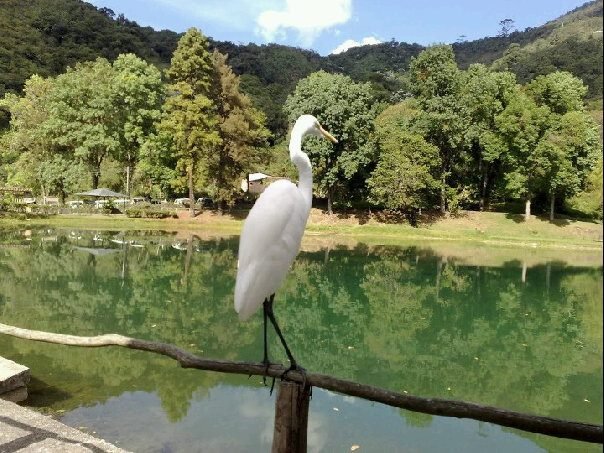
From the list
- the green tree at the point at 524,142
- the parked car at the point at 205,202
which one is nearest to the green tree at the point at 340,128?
the parked car at the point at 205,202

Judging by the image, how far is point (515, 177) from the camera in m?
27.8

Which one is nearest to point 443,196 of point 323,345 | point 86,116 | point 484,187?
point 484,187

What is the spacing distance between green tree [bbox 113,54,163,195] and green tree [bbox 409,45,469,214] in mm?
15345

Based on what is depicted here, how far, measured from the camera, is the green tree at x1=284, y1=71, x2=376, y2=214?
2805 cm

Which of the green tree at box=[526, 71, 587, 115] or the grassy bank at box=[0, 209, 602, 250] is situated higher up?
the green tree at box=[526, 71, 587, 115]

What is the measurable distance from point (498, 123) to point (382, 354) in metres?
24.4

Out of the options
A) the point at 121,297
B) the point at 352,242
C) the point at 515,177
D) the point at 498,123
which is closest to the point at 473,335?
the point at 121,297

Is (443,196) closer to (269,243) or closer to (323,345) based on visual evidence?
(323,345)

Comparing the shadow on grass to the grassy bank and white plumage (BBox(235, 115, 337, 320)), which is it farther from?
white plumage (BBox(235, 115, 337, 320))

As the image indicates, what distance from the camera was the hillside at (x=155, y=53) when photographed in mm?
43344

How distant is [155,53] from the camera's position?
219ft

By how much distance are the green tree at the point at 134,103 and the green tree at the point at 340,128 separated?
873 centimetres

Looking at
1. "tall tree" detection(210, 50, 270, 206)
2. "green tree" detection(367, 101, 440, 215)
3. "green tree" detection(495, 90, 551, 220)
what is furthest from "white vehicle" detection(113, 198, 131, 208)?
"green tree" detection(495, 90, 551, 220)

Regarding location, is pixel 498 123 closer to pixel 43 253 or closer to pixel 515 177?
pixel 515 177
